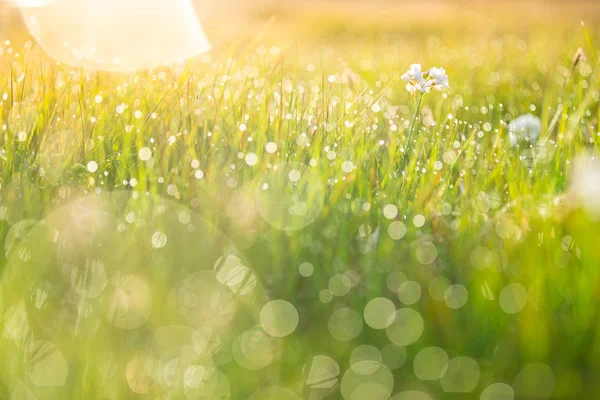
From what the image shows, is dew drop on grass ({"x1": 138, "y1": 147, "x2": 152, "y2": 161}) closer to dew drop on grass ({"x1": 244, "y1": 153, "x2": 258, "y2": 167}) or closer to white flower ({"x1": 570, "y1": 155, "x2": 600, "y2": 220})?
dew drop on grass ({"x1": 244, "y1": 153, "x2": 258, "y2": 167})

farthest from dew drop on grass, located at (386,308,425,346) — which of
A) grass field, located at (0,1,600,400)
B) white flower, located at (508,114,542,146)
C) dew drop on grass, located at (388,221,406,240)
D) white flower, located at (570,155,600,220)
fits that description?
white flower, located at (508,114,542,146)

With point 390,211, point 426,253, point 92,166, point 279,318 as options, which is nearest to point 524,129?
point 390,211

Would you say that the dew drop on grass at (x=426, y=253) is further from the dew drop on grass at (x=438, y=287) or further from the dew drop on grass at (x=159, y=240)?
the dew drop on grass at (x=159, y=240)

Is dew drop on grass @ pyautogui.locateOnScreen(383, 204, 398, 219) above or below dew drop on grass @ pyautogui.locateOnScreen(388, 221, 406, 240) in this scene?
above

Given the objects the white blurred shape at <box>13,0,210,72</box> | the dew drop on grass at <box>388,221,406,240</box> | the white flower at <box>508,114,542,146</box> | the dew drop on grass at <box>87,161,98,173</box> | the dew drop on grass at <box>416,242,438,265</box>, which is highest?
the white blurred shape at <box>13,0,210,72</box>

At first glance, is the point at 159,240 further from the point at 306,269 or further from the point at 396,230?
the point at 396,230

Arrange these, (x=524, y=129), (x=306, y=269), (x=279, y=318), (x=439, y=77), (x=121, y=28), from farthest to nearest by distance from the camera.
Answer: (x=121, y=28) → (x=524, y=129) → (x=439, y=77) → (x=306, y=269) → (x=279, y=318)

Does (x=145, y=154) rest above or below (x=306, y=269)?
above
